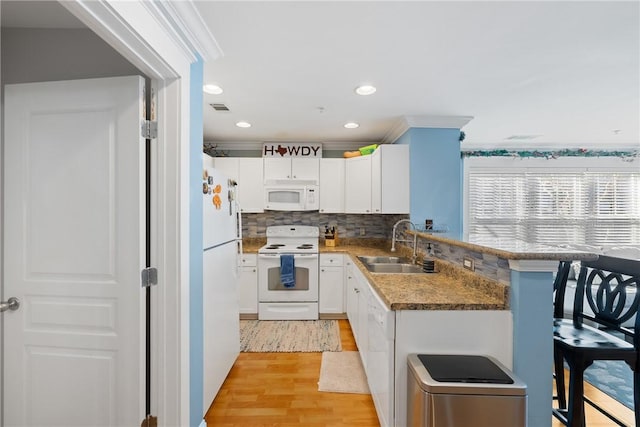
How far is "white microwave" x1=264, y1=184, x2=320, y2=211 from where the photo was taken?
391cm

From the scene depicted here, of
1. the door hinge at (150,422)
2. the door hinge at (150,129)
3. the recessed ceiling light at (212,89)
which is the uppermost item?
the recessed ceiling light at (212,89)

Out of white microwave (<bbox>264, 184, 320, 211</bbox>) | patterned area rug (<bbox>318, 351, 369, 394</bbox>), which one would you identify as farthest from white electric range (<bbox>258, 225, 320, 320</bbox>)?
patterned area rug (<bbox>318, 351, 369, 394</bbox>)

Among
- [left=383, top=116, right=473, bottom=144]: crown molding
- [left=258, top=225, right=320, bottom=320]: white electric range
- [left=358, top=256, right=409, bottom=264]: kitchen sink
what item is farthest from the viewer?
[left=258, top=225, right=320, bottom=320]: white electric range

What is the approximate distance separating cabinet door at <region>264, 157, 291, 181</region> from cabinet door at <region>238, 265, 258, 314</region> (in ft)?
4.01

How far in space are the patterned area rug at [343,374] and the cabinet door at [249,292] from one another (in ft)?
3.93

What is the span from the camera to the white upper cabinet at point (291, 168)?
12.9 ft

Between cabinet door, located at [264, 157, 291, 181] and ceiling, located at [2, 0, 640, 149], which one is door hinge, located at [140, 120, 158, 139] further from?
cabinet door, located at [264, 157, 291, 181]

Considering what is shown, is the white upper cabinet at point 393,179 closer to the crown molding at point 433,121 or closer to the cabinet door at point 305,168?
the crown molding at point 433,121

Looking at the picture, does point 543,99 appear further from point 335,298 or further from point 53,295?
point 53,295

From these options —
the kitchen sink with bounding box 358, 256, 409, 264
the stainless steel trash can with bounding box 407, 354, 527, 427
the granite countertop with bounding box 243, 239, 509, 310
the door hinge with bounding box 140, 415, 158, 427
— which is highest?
the granite countertop with bounding box 243, 239, 509, 310

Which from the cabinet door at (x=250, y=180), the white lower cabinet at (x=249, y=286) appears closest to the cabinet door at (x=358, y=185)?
the cabinet door at (x=250, y=180)

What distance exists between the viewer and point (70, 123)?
4.56ft

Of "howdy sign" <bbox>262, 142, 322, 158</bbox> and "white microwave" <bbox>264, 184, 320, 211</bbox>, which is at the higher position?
"howdy sign" <bbox>262, 142, 322, 158</bbox>

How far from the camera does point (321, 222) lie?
4.26 metres
